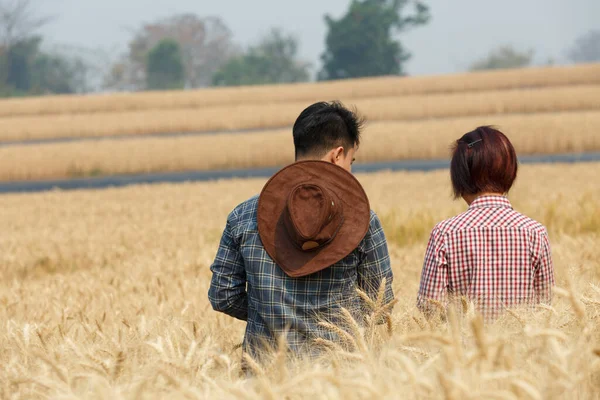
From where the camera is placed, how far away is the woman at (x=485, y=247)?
120 inches

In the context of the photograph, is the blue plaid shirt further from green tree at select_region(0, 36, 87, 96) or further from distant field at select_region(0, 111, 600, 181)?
green tree at select_region(0, 36, 87, 96)

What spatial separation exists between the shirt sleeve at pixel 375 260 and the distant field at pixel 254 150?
84.1 ft

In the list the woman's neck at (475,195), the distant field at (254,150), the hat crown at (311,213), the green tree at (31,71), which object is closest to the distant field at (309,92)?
the distant field at (254,150)

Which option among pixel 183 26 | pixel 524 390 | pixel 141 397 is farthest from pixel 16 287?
pixel 183 26

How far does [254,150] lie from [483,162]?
86.6 feet

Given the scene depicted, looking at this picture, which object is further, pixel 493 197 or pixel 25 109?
pixel 25 109

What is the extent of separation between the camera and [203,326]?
394 centimetres

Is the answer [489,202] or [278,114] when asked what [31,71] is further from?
[489,202]

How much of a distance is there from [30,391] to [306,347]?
3.12ft

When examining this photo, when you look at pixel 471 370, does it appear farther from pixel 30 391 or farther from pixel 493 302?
pixel 493 302

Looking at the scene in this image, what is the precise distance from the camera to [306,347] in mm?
2850

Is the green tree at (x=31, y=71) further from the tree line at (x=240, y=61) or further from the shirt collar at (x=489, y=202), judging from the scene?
the shirt collar at (x=489, y=202)

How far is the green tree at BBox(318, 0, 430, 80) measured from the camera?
202 ft

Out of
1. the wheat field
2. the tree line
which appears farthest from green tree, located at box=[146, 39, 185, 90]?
the wheat field
